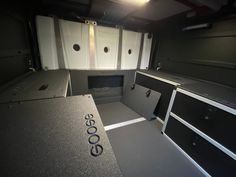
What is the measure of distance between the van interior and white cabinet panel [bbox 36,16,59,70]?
1cm

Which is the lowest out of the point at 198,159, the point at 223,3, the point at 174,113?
the point at 198,159

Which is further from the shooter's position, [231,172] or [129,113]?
[129,113]

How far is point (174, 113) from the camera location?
4.89 feet

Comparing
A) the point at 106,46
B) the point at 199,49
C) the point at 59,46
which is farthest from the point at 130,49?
the point at 59,46

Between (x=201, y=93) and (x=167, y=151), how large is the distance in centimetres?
82

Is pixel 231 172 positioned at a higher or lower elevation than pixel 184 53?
lower

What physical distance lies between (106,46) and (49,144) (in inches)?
77.0

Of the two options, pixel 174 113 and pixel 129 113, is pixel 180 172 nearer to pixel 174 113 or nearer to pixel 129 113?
pixel 174 113

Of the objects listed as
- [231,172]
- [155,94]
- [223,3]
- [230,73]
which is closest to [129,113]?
[155,94]

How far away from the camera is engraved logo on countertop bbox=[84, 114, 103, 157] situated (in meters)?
0.46

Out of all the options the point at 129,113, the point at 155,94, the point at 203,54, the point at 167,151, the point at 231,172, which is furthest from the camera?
the point at 129,113

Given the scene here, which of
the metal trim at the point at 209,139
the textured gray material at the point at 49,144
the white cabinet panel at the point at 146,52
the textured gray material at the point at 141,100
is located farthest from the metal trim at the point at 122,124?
the white cabinet panel at the point at 146,52

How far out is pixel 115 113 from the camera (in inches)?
84.4

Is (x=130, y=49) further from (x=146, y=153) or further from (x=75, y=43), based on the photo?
(x=146, y=153)
